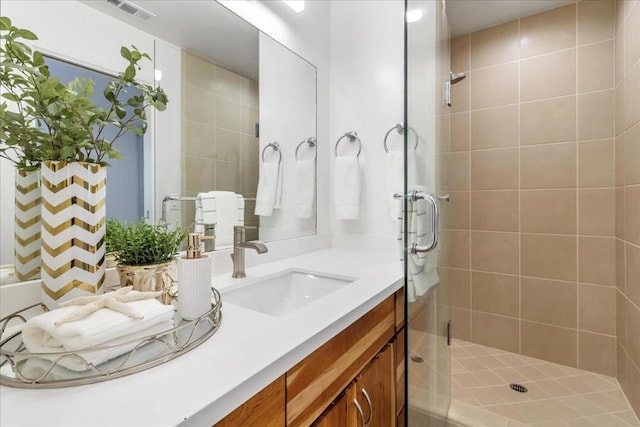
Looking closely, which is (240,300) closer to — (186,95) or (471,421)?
(186,95)

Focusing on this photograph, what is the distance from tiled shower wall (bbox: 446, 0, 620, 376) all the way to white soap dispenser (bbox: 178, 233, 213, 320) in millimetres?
1508

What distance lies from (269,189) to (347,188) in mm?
483

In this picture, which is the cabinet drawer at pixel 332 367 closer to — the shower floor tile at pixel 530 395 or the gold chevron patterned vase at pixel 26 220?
the gold chevron patterned vase at pixel 26 220

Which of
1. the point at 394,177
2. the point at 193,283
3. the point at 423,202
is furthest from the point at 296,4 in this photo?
the point at 193,283

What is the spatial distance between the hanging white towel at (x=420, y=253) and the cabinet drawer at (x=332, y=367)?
132 mm

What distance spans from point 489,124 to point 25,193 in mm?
2324

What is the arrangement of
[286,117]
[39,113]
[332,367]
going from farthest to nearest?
[286,117]
[332,367]
[39,113]

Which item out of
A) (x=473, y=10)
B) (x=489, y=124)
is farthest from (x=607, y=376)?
(x=473, y=10)

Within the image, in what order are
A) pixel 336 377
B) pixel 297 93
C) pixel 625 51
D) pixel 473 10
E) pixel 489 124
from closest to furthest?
1. pixel 336 377
2. pixel 625 51
3. pixel 297 93
4. pixel 473 10
5. pixel 489 124

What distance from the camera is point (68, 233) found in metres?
0.66

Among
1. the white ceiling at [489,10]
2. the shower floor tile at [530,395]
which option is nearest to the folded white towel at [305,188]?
the shower floor tile at [530,395]

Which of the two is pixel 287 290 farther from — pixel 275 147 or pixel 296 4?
pixel 296 4

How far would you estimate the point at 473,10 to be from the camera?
189 cm

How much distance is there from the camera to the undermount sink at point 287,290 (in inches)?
42.9
